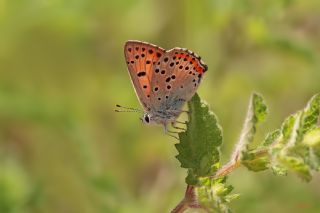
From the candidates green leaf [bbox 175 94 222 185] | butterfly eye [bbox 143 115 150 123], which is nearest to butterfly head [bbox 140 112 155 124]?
butterfly eye [bbox 143 115 150 123]

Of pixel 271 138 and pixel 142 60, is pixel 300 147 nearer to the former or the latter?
pixel 271 138

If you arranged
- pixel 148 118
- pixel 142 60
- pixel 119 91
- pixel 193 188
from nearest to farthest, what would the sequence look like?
pixel 193 188 → pixel 142 60 → pixel 148 118 → pixel 119 91

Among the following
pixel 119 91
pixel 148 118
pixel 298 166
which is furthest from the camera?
pixel 119 91

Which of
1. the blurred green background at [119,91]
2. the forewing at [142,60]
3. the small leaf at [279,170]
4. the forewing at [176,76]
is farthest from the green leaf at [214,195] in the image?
the blurred green background at [119,91]

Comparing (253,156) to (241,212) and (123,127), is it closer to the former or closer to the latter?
(241,212)

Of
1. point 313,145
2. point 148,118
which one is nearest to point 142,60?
point 148,118

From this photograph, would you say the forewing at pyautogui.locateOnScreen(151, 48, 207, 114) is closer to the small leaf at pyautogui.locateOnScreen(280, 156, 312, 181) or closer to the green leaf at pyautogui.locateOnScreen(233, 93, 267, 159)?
the green leaf at pyautogui.locateOnScreen(233, 93, 267, 159)

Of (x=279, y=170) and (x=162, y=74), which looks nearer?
(x=279, y=170)
